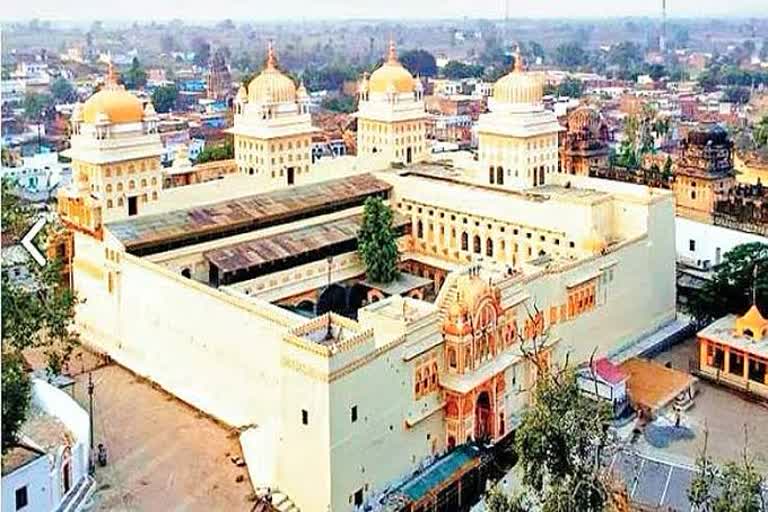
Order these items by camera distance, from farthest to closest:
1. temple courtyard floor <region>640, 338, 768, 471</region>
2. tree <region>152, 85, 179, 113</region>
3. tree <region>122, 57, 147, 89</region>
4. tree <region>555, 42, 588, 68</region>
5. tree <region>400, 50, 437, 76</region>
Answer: tree <region>555, 42, 588, 68</region>
tree <region>400, 50, 437, 76</region>
tree <region>122, 57, 147, 89</region>
tree <region>152, 85, 179, 113</region>
temple courtyard floor <region>640, 338, 768, 471</region>

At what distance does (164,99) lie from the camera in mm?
40281

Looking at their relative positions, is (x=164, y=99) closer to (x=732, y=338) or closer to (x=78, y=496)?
(x=732, y=338)

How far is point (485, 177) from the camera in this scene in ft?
52.9

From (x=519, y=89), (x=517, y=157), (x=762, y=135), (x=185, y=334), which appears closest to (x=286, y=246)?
(x=185, y=334)

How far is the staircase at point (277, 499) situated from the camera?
31.4ft

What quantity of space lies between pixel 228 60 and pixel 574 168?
40.1m

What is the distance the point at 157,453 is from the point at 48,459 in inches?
65.8

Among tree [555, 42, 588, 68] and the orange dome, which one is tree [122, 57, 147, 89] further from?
the orange dome

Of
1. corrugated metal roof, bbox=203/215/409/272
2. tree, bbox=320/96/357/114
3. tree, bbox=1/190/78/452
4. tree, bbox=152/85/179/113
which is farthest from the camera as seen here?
tree, bbox=320/96/357/114

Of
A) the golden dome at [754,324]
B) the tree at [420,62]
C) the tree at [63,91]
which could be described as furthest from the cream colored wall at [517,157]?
the tree at [420,62]

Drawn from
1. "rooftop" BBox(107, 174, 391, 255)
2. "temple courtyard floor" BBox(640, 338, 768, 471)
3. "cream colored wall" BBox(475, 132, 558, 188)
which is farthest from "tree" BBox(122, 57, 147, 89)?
"temple courtyard floor" BBox(640, 338, 768, 471)

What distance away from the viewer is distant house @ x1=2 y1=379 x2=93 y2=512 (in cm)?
850

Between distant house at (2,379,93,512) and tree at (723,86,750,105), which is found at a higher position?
tree at (723,86,750,105)

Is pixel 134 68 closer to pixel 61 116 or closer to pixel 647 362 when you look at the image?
pixel 61 116
